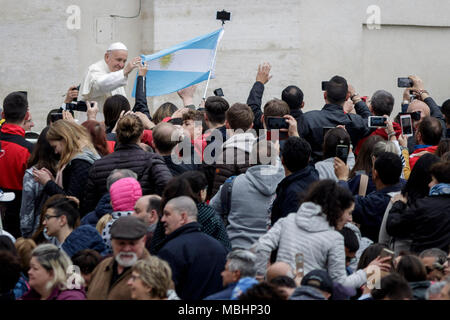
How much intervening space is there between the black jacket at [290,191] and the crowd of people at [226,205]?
0.04ft

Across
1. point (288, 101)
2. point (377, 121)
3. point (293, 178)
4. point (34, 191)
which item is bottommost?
point (34, 191)

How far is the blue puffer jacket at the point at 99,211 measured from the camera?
7.73 meters

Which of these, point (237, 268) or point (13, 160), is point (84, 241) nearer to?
point (237, 268)

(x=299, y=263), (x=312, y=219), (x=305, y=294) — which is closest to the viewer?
(x=305, y=294)

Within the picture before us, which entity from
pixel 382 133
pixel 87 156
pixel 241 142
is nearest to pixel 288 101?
pixel 382 133

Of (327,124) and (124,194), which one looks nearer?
(124,194)

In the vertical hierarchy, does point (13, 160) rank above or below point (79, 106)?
below

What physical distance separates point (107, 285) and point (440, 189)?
2.83 meters

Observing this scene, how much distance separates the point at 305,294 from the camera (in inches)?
223

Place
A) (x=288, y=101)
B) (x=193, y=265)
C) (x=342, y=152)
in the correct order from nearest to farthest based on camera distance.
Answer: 1. (x=193, y=265)
2. (x=342, y=152)
3. (x=288, y=101)

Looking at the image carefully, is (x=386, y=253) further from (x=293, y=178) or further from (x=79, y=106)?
(x=79, y=106)

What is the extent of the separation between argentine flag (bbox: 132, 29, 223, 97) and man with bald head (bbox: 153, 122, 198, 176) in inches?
114

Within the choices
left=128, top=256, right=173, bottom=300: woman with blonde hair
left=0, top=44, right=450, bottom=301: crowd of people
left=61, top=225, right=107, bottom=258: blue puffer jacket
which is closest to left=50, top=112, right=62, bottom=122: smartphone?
left=0, top=44, right=450, bottom=301: crowd of people

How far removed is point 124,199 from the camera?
745cm
